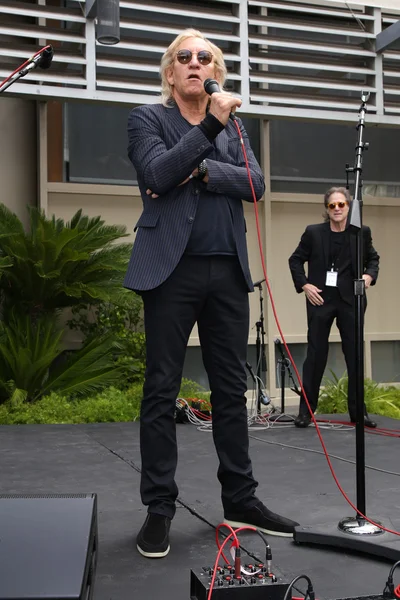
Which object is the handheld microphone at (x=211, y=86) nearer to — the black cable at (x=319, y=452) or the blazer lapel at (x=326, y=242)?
the black cable at (x=319, y=452)

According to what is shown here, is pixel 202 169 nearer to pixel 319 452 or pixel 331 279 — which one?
pixel 319 452

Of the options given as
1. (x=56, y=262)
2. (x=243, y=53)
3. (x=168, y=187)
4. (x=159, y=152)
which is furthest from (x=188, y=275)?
(x=243, y=53)

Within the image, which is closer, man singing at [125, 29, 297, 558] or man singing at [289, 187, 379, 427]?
man singing at [125, 29, 297, 558]

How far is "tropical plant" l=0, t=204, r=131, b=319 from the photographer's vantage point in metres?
6.26

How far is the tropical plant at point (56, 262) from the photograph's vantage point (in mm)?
6258

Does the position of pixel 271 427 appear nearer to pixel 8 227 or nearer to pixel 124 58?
pixel 8 227

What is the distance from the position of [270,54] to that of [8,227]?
2.99 meters

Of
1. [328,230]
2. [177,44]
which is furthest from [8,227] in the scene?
[177,44]

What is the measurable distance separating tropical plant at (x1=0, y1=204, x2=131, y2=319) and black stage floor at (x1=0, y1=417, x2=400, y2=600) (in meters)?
1.44

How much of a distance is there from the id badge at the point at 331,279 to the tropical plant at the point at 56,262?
1.93m

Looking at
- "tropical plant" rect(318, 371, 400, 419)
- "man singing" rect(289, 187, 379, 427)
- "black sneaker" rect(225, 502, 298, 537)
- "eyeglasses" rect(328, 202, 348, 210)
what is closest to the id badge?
"man singing" rect(289, 187, 379, 427)

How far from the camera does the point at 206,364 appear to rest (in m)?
2.53

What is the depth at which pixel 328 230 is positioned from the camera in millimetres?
5516

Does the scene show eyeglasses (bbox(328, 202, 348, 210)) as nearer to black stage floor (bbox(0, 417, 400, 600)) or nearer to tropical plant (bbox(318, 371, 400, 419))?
black stage floor (bbox(0, 417, 400, 600))
